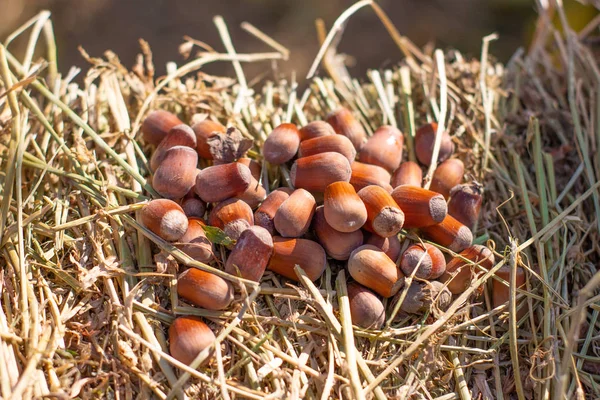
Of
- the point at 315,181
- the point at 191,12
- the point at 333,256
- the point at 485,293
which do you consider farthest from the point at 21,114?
the point at 191,12

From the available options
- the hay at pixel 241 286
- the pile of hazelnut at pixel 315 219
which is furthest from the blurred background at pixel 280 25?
the pile of hazelnut at pixel 315 219

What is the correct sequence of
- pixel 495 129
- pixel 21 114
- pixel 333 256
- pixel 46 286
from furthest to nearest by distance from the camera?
1. pixel 495 129
2. pixel 21 114
3. pixel 333 256
4. pixel 46 286

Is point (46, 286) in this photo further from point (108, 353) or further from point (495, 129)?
point (495, 129)

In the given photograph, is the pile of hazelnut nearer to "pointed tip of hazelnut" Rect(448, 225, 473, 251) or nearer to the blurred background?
"pointed tip of hazelnut" Rect(448, 225, 473, 251)

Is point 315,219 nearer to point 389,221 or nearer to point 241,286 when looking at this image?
point 389,221

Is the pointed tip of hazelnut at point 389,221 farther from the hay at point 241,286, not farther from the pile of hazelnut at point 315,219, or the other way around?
the hay at point 241,286

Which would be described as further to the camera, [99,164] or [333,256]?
[99,164]

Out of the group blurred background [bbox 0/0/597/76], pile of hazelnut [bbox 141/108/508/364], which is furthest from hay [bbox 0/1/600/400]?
blurred background [bbox 0/0/597/76]
